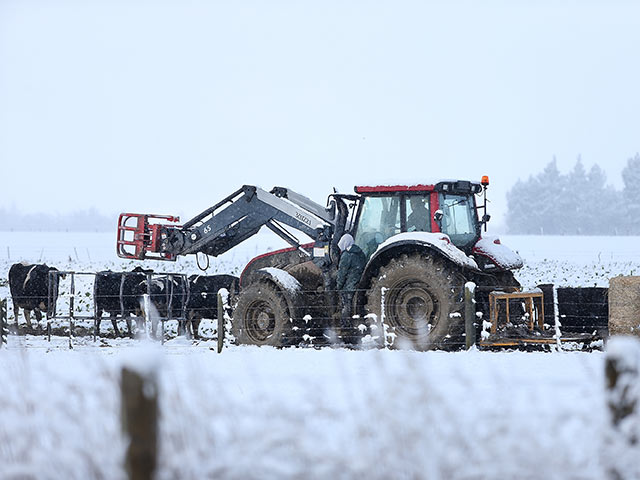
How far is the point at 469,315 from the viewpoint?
10.1 metres

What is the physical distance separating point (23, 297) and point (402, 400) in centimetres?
1323

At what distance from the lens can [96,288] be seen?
15125 mm

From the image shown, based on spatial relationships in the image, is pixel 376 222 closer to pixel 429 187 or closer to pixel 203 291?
pixel 429 187

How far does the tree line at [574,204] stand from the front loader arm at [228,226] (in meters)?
53.1

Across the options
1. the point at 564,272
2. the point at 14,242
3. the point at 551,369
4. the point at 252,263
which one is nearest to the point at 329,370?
the point at 551,369

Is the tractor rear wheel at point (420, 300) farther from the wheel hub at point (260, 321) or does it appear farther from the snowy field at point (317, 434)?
the snowy field at point (317, 434)

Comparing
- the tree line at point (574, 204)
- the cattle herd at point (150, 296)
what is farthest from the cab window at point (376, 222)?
the tree line at point (574, 204)

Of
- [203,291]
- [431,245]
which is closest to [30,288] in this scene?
[203,291]

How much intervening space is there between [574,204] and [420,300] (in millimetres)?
59760

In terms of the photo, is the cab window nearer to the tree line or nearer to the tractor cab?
the tractor cab

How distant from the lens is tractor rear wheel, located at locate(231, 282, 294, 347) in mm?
11523

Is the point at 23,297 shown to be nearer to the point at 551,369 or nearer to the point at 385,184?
the point at 385,184

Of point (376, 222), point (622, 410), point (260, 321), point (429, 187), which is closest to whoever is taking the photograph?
point (622, 410)

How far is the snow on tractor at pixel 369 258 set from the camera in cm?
1031
